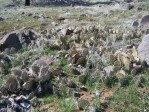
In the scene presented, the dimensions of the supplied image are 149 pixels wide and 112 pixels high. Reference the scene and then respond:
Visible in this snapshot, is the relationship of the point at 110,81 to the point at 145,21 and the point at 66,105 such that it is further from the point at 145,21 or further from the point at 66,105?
the point at 145,21

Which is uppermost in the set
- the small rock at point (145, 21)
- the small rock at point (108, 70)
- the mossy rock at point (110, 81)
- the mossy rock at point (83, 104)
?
the small rock at point (145, 21)

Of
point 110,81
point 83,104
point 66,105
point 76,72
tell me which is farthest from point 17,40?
point 83,104

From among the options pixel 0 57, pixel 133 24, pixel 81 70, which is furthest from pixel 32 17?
pixel 81 70

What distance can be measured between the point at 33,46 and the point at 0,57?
1857 millimetres

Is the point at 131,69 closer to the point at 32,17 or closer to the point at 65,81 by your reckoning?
the point at 65,81

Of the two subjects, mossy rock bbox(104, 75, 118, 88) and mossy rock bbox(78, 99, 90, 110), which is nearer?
mossy rock bbox(78, 99, 90, 110)

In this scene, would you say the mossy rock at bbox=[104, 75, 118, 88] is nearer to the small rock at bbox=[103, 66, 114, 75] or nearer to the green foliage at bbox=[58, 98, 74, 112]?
the small rock at bbox=[103, 66, 114, 75]

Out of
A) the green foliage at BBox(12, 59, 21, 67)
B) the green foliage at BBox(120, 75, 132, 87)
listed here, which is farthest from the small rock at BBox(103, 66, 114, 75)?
the green foliage at BBox(12, 59, 21, 67)

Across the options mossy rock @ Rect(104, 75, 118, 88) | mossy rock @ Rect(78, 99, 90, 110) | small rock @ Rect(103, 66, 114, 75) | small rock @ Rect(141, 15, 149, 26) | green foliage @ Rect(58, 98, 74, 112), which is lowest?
green foliage @ Rect(58, 98, 74, 112)

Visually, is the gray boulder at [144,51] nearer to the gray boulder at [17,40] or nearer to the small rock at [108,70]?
the small rock at [108,70]

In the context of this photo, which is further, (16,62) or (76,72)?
(16,62)

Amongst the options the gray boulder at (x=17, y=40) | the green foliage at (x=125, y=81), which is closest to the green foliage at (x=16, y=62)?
the gray boulder at (x=17, y=40)

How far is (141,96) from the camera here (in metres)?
11.0

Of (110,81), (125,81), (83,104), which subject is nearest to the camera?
(83,104)
